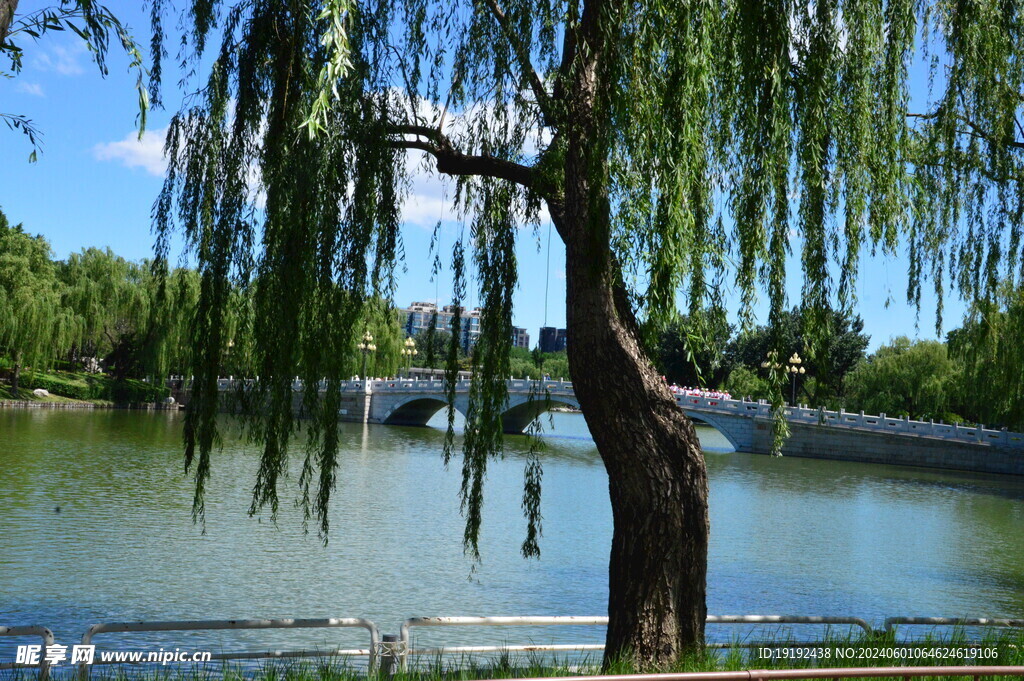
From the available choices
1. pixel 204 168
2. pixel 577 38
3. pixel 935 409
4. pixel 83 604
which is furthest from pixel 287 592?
pixel 935 409

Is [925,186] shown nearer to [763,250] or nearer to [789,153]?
[789,153]

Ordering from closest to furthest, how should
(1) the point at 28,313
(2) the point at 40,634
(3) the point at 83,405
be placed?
(2) the point at 40,634 → (1) the point at 28,313 → (3) the point at 83,405

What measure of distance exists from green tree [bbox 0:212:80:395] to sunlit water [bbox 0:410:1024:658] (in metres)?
10.2

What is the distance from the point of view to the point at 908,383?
40.4 meters

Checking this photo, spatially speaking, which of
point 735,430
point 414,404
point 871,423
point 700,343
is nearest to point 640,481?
point 700,343

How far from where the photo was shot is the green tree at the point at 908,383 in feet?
125

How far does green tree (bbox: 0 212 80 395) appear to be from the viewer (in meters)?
31.5

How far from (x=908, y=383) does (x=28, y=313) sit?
111 feet

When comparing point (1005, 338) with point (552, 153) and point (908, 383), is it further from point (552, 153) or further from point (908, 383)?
point (908, 383)

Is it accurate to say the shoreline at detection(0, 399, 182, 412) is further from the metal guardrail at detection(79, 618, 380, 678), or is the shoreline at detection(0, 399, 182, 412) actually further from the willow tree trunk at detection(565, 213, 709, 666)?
the willow tree trunk at detection(565, 213, 709, 666)

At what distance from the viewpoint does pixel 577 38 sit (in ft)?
15.7

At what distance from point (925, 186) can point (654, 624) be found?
4.49 meters

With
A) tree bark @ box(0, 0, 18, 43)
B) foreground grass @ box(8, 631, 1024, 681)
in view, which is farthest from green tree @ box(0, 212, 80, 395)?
tree bark @ box(0, 0, 18, 43)

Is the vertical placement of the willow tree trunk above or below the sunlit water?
above
